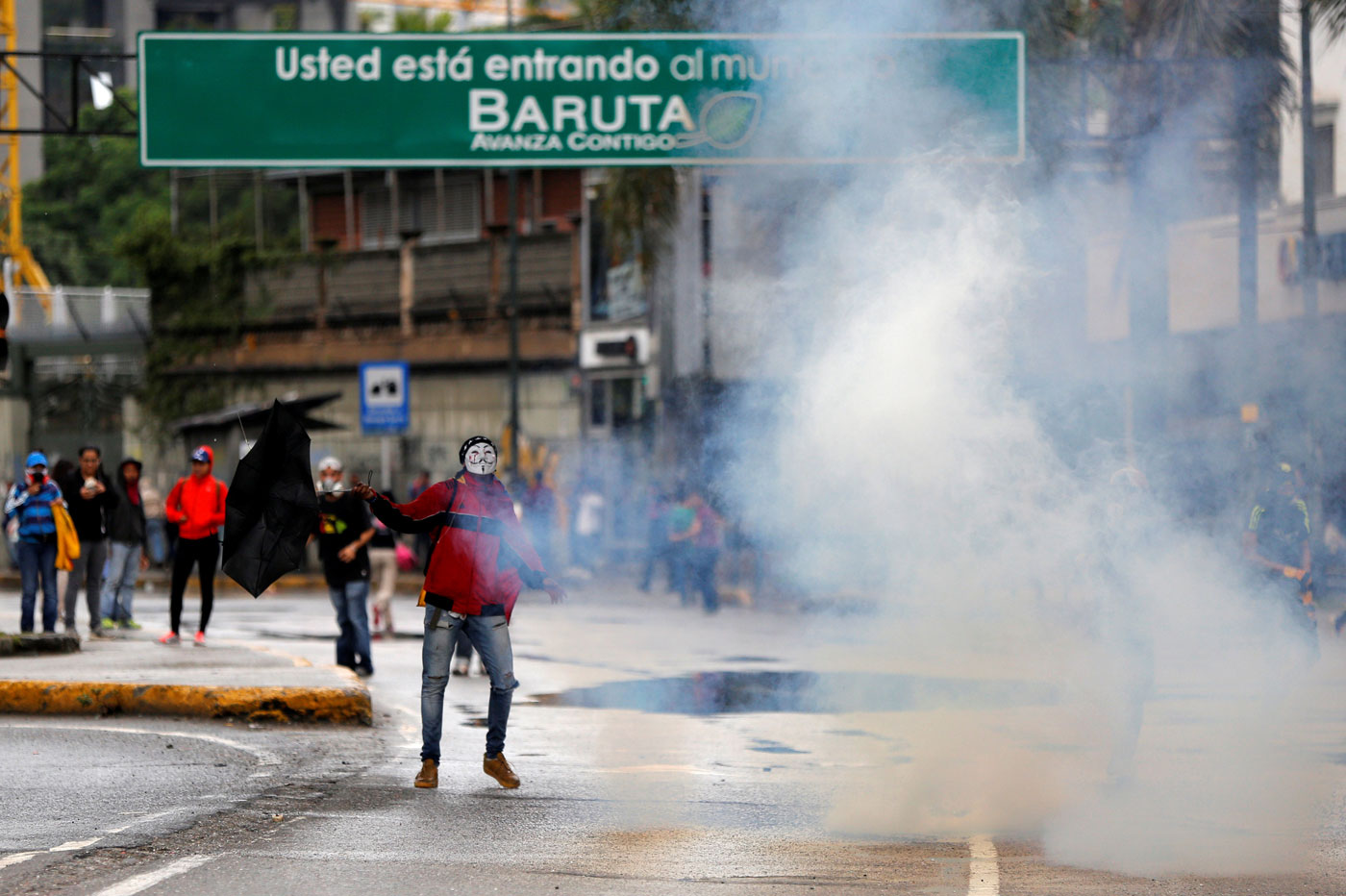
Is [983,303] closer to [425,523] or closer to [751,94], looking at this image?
[425,523]

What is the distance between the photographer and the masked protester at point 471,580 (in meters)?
8.09

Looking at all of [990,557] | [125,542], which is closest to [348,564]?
[125,542]

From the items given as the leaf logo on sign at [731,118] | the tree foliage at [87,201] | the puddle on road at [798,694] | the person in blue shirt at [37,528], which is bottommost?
the puddle on road at [798,694]

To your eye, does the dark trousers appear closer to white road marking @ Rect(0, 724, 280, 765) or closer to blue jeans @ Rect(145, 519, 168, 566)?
white road marking @ Rect(0, 724, 280, 765)

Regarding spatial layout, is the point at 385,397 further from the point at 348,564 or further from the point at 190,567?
the point at 348,564

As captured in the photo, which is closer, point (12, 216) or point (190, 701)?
point (190, 701)

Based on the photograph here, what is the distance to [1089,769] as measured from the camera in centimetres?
834

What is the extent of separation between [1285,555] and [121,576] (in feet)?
34.6

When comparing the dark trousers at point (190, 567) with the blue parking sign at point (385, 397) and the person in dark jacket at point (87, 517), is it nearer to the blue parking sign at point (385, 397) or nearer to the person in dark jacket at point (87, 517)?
the person in dark jacket at point (87, 517)

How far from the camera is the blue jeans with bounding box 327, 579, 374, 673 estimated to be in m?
12.7

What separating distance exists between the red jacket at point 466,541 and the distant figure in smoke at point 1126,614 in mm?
2756

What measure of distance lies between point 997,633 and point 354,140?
8.90m

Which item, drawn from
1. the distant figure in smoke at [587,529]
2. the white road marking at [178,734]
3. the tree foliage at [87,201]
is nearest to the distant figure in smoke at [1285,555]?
the white road marking at [178,734]

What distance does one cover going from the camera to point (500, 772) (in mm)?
8055
